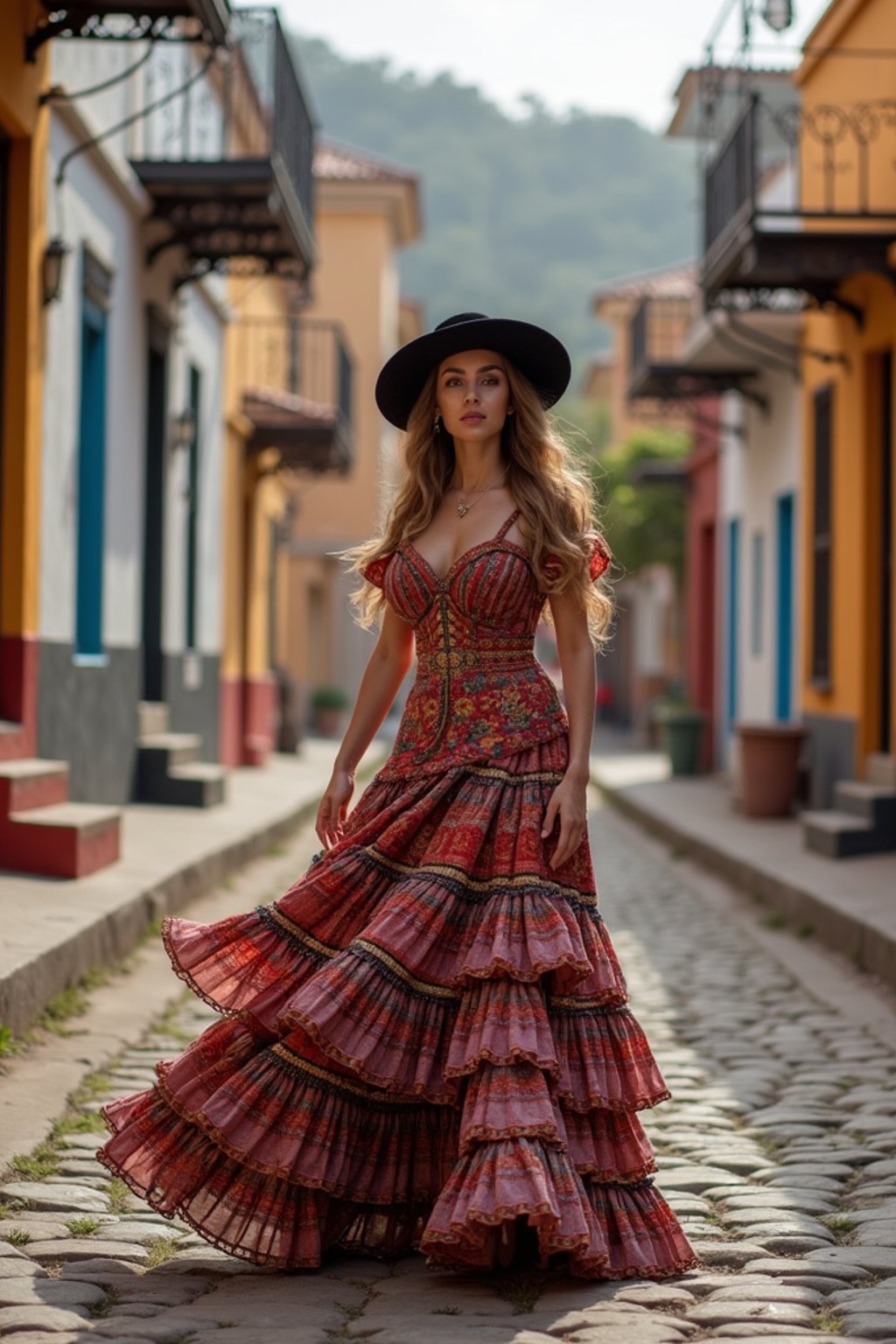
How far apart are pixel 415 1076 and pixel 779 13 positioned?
35.9ft

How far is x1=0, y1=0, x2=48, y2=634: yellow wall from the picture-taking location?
940 cm

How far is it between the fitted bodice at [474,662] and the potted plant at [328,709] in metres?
26.8

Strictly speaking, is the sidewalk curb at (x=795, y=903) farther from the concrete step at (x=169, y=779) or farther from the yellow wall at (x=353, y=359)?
the yellow wall at (x=353, y=359)

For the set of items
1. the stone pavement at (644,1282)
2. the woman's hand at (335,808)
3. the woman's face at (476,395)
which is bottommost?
the stone pavement at (644,1282)

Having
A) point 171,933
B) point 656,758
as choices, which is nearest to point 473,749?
point 171,933

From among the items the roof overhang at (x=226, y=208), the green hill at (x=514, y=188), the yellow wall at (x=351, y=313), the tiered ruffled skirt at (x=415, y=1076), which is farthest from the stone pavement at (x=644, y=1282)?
the green hill at (x=514, y=188)

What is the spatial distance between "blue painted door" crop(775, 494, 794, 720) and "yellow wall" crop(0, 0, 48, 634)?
9641 millimetres

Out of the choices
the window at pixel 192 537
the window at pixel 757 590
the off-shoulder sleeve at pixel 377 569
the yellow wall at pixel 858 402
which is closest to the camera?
the off-shoulder sleeve at pixel 377 569

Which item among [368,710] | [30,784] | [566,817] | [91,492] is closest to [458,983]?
[566,817]

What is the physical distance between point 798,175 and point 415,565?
1057 cm

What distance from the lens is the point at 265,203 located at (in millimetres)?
13664

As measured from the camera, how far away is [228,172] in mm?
13234

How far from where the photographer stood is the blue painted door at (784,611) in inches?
707

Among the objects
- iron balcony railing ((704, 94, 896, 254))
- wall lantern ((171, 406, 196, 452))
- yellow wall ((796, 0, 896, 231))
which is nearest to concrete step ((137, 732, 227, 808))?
wall lantern ((171, 406, 196, 452))
